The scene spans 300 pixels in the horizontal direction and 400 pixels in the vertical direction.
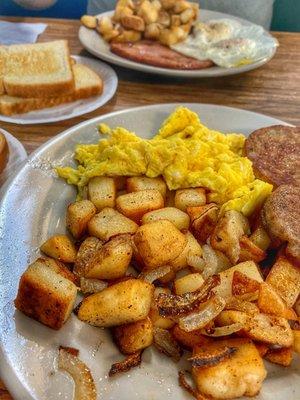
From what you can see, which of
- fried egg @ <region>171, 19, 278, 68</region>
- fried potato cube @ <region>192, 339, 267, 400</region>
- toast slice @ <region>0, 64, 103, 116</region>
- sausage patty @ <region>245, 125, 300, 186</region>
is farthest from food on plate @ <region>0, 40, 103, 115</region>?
fried potato cube @ <region>192, 339, 267, 400</region>

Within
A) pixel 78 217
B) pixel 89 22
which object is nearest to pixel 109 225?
pixel 78 217

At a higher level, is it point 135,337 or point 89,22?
point 89,22

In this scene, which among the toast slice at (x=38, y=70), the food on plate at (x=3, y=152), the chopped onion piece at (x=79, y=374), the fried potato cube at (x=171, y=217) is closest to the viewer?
the chopped onion piece at (x=79, y=374)

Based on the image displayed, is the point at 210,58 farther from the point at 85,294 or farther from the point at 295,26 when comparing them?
the point at 295,26

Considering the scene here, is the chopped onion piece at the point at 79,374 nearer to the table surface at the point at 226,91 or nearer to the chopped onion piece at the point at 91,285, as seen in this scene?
the chopped onion piece at the point at 91,285

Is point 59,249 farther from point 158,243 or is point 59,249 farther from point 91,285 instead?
point 158,243

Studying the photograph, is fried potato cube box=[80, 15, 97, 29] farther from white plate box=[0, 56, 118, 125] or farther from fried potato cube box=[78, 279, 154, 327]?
fried potato cube box=[78, 279, 154, 327]

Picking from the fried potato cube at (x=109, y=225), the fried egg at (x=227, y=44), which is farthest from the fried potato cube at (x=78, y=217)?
the fried egg at (x=227, y=44)

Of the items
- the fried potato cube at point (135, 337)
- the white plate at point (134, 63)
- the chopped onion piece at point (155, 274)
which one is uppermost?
the white plate at point (134, 63)
